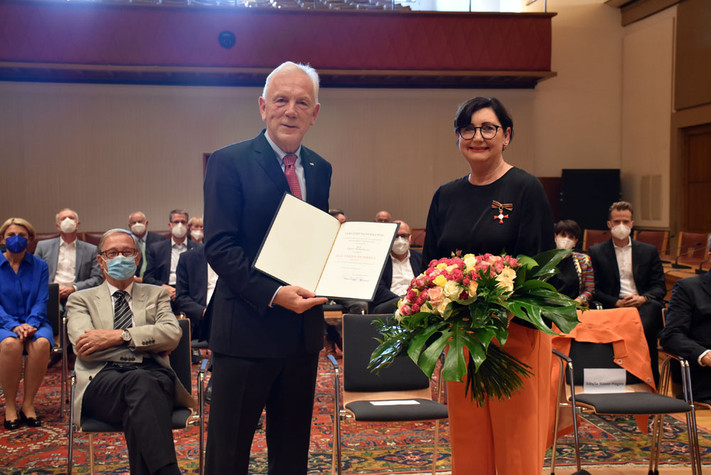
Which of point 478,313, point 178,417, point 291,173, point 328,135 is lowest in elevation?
point 178,417

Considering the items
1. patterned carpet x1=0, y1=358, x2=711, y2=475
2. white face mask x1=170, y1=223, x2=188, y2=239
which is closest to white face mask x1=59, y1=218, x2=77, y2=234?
white face mask x1=170, y1=223, x2=188, y2=239

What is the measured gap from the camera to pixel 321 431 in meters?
4.30

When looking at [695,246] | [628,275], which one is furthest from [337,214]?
[695,246]

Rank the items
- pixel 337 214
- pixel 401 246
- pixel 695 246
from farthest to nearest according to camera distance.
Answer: pixel 695 246, pixel 337 214, pixel 401 246

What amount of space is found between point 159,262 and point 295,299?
16.9 ft

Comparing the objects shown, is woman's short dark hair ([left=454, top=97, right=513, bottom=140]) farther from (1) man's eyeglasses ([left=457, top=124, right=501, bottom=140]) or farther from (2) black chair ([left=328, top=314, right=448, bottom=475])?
(2) black chair ([left=328, top=314, right=448, bottom=475])

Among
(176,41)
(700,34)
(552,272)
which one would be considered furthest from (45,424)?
(700,34)

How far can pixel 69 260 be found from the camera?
626 cm

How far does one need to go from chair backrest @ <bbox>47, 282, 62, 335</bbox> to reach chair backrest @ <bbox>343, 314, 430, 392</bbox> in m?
2.56

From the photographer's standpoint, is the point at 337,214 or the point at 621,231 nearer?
the point at 621,231

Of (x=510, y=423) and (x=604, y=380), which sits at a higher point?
(x=510, y=423)

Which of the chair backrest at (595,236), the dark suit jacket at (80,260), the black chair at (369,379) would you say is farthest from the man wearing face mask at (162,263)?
the chair backrest at (595,236)

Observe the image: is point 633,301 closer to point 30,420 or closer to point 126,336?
point 126,336

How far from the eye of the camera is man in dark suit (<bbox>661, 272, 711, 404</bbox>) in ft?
11.4
